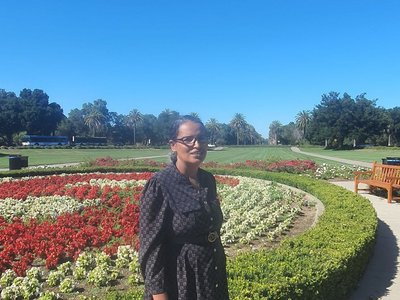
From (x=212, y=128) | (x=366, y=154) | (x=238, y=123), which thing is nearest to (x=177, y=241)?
(x=366, y=154)

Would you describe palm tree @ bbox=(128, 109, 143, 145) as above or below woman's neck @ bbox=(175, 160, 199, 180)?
above

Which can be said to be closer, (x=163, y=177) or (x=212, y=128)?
(x=163, y=177)

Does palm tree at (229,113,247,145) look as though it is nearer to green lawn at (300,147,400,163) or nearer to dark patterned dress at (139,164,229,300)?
green lawn at (300,147,400,163)

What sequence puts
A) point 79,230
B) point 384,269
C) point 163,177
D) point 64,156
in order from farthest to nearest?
point 64,156
point 79,230
point 384,269
point 163,177

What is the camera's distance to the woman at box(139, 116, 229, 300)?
2.21m

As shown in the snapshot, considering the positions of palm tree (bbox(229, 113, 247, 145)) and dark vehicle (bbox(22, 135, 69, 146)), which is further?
palm tree (bbox(229, 113, 247, 145))

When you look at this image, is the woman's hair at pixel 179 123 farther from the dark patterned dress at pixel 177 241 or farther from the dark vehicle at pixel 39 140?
the dark vehicle at pixel 39 140

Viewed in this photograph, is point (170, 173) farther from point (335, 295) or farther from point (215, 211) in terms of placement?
point (335, 295)

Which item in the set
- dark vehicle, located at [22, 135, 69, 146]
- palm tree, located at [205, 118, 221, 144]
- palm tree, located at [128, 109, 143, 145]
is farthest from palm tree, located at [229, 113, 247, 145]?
dark vehicle, located at [22, 135, 69, 146]

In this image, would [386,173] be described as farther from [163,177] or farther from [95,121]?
[95,121]

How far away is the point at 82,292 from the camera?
471 centimetres

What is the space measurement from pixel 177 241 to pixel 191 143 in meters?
0.56

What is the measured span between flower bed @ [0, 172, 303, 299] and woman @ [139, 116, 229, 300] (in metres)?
1.57

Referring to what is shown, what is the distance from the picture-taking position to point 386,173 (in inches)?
497
